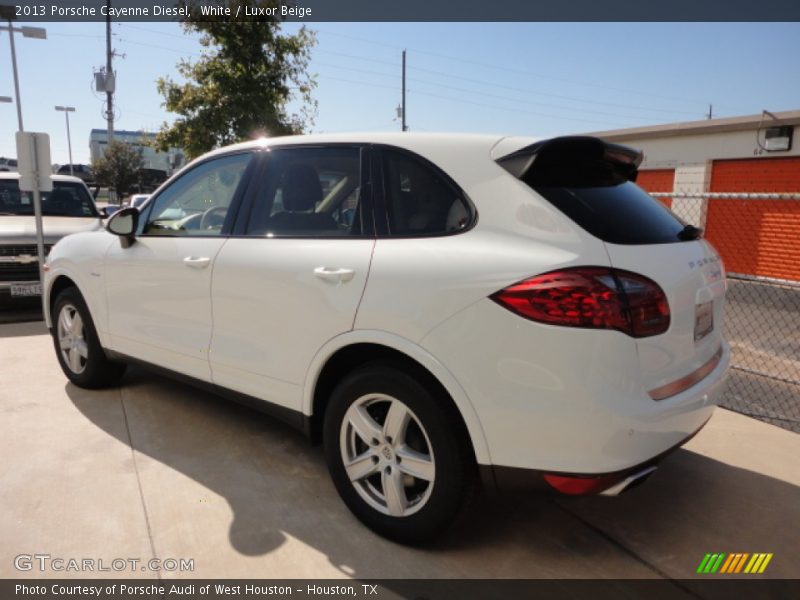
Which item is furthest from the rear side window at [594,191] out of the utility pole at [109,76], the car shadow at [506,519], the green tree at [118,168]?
the green tree at [118,168]

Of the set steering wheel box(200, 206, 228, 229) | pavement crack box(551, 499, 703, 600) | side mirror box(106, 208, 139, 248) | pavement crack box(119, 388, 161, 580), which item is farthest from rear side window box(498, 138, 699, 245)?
side mirror box(106, 208, 139, 248)

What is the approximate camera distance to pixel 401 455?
2.47 meters

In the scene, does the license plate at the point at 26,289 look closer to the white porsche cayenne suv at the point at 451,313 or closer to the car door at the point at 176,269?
the car door at the point at 176,269

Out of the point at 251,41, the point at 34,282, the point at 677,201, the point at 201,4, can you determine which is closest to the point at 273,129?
the point at 251,41

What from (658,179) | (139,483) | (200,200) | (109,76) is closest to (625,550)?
(139,483)

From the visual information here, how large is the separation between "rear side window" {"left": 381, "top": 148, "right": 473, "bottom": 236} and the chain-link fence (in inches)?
104

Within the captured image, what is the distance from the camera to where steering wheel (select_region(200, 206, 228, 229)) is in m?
3.38

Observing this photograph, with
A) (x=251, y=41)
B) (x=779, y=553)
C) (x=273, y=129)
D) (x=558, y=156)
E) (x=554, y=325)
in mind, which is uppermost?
(x=251, y=41)

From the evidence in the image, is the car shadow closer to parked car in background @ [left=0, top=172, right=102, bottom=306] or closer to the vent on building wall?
parked car in background @ [left=0, top=172, right=102, bottom=306]

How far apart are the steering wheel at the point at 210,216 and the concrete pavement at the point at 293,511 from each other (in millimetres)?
1336

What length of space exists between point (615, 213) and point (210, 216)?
2290mm

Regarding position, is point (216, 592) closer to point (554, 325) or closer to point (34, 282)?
point (554, 325)

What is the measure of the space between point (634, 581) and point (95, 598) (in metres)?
2.14

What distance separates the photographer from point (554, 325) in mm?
2033
